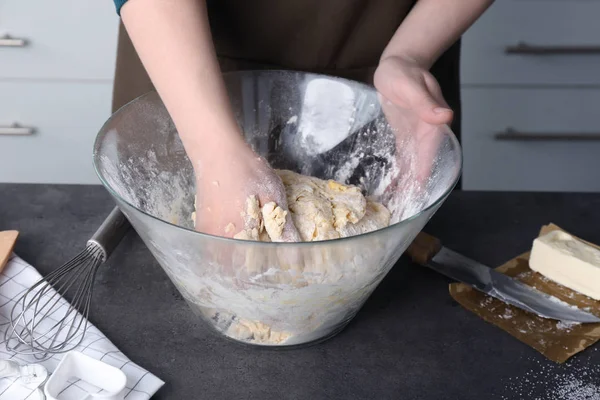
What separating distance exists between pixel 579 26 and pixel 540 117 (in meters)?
0.25

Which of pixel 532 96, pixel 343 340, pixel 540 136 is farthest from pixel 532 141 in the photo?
pixel 343 340

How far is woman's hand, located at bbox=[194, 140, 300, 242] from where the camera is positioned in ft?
2.32

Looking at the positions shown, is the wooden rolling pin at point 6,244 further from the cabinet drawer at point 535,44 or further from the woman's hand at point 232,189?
the cabinet drawer at point 535,44

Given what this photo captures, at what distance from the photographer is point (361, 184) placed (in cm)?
94

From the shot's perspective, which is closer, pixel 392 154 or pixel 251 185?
pixel 251 185

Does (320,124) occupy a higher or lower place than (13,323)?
higher

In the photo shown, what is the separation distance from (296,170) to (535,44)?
1011 mm

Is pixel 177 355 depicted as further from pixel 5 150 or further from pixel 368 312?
pixel 5 150

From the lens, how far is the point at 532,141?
6.09 ft

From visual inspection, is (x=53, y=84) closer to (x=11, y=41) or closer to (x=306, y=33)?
(x=11, y=41)

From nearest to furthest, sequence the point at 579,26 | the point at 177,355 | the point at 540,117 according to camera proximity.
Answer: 1. the point at 177,355
2. the point at 579,26
3. the point at 540,117

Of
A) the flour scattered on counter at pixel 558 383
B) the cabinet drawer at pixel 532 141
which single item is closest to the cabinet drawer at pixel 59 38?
the cabinet drawer at pixel 532 141

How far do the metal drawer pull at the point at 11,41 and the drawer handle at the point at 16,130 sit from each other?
23 centimetres

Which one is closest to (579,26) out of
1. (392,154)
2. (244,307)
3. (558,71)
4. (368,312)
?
(558,71)
